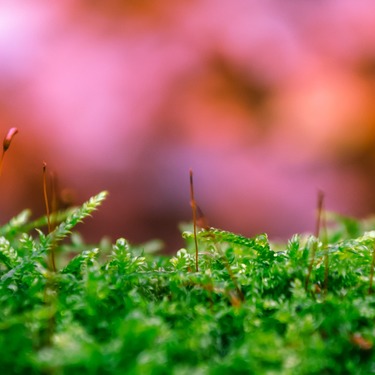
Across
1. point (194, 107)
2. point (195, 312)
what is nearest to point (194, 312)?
point (195, 312)

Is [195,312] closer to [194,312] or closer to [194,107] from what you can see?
[194,312]

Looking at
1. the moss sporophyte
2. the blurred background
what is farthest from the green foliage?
the blurred background

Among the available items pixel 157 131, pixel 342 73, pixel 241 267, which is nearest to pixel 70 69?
pixel 157 131

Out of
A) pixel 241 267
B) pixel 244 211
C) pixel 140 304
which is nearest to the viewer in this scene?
pixel 140 304

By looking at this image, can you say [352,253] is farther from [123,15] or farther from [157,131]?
[123,15]

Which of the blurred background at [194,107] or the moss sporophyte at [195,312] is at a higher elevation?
the blurred background at [194,107]

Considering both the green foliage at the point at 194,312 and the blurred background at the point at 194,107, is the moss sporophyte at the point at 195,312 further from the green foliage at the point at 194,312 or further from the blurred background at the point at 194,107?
the blurred background at the point at 194,107

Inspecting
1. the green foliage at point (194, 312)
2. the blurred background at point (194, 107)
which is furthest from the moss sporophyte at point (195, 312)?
the blurred background at point (194, 107)
